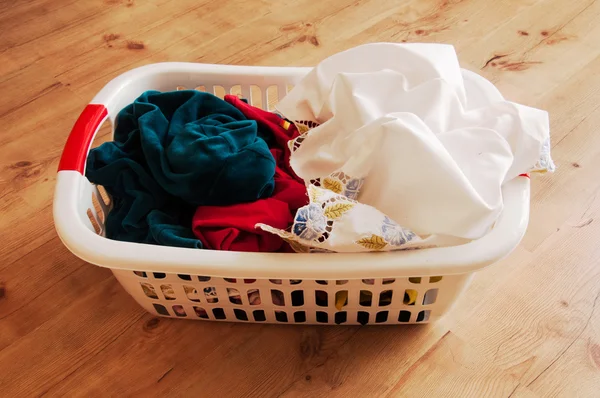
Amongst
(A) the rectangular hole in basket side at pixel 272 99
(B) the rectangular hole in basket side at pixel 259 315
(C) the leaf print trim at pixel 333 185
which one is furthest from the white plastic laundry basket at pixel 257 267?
(A) the rectangular hole in basket side at pixel 272 99

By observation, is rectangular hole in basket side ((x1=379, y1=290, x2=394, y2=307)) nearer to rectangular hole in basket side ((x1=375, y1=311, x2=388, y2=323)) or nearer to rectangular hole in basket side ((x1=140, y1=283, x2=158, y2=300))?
rectangular hole in basket side ((x1=375, y1=311, x2=388, y2=323))

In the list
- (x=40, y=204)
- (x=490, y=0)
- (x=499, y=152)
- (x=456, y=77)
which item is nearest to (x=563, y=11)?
(x=490, y=0)

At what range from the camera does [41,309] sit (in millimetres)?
869

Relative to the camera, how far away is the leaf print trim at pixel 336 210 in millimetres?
675

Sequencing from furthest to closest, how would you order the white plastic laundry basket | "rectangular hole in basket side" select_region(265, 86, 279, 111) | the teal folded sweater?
"rectangular hole in basket side" select_region(265, 86, 279, 111) → the teal folded sweater → the white plastic laundry basket

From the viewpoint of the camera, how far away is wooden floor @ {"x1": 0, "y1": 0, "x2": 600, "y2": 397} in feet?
2.60

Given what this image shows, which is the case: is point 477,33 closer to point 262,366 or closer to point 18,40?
point 262,366

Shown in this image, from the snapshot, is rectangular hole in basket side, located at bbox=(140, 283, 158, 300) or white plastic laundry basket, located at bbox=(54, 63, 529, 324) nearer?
white plastic laundry basket, located at bbox=(54, 63, 529, 324)

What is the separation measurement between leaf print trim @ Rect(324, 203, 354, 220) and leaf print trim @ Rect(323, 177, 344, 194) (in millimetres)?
64

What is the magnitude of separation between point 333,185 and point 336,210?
82mm

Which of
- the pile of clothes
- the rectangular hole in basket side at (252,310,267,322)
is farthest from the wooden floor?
the pile of clothes

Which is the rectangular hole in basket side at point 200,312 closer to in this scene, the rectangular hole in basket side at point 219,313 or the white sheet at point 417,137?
the rectangular hole in basket side at point 219,313

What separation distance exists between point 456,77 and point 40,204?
2.36 ft

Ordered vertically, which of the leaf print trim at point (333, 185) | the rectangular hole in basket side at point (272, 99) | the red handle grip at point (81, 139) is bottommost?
the rectangular hole in basket side at point (272, 99)
